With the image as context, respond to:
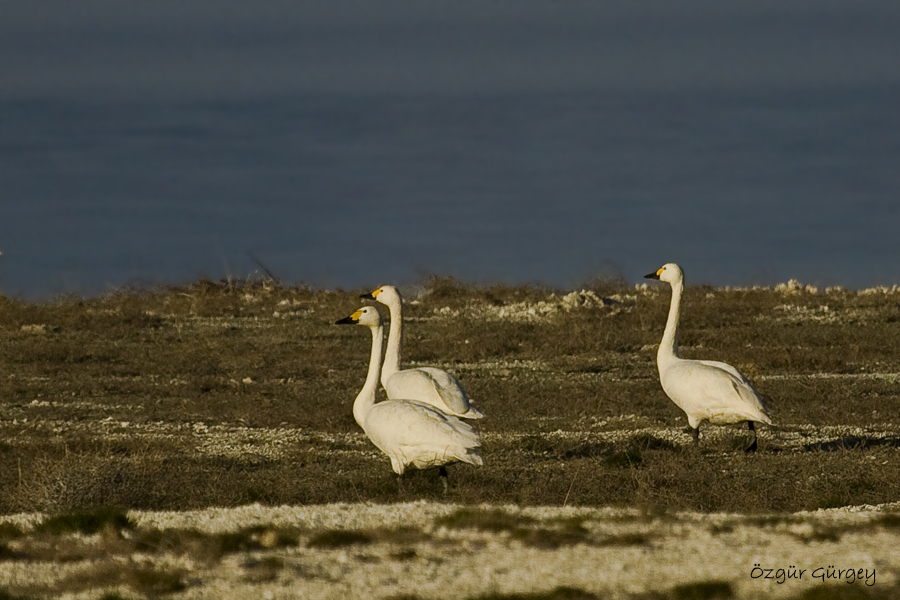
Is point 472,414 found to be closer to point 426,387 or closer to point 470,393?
point 426,387

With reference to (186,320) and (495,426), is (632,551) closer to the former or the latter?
(495,426)

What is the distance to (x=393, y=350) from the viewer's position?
14070 millimetres

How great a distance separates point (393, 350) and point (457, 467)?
231cm

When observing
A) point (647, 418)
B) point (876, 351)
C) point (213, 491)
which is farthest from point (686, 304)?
point (213, 491)

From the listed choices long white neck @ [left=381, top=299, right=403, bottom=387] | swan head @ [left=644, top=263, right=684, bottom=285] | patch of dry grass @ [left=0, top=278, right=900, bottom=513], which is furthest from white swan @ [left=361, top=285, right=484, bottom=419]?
swan head @ [left=644, top=263, right=684, bottom=285]

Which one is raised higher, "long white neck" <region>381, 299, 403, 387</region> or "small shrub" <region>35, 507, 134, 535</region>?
"long white neck" <region>381, 299, 403, 387</region>

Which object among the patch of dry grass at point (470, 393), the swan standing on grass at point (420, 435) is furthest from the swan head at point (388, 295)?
the swan standing on grass at point (420, 435)

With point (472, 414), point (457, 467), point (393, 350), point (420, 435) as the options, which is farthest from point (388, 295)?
point (420, 435)

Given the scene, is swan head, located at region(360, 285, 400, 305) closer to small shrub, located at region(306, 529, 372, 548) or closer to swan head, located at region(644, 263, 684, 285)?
swan head, located at region(644, 263, 684, 285)

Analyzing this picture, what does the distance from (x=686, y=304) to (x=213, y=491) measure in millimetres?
21844

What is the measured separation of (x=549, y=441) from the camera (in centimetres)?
1377

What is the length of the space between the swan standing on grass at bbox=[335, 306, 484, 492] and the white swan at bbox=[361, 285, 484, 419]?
1.29m

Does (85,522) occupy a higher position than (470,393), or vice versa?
(470,393)

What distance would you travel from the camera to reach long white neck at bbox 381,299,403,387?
1380cm
